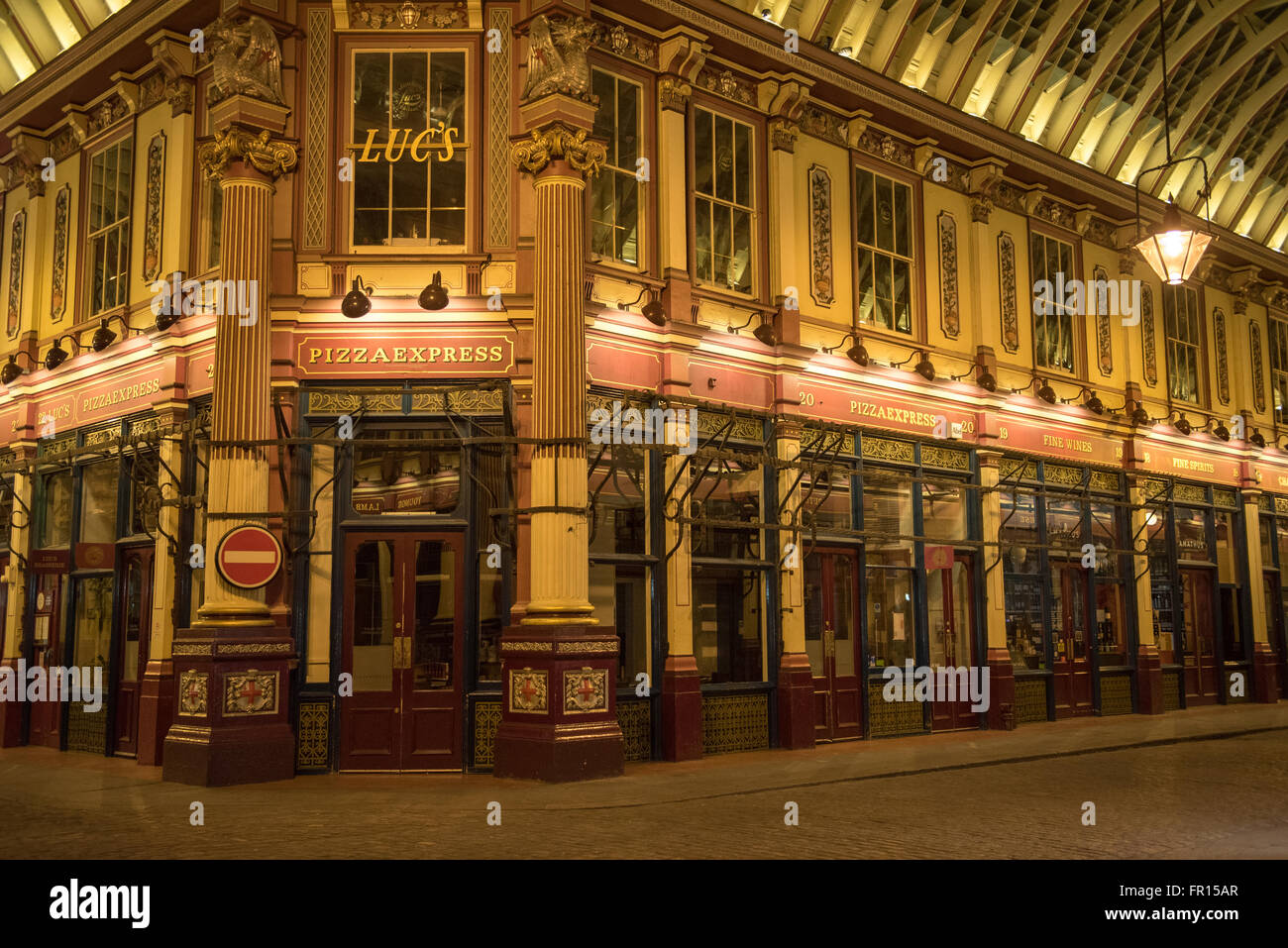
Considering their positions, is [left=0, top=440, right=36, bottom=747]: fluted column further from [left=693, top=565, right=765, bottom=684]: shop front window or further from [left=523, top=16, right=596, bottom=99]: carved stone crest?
[left=523, top=16, right=596, bottom=99]: carved stone crest

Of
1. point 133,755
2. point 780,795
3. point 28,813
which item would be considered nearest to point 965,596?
point 780,795

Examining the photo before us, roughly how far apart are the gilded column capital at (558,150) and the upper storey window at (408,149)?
0.97 m

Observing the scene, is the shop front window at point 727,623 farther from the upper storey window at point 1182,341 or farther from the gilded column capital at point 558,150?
the upper storey window at point 1182,341

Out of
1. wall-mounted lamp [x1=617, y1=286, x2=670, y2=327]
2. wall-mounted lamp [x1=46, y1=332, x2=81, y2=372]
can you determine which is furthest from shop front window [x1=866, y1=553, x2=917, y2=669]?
wall-mounted lamp [x1=46, y1=332, x2=81, y2=372]

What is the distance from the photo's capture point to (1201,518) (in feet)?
77.4

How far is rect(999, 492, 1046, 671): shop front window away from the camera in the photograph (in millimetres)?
19094

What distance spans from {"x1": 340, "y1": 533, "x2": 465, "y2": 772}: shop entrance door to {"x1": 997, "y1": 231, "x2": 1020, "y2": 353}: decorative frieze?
10.4 meters

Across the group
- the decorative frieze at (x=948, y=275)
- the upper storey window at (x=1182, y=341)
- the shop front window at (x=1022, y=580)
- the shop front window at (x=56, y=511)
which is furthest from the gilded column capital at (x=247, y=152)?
the upper storey window at (x=1182, y=341)

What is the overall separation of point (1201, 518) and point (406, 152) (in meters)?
17.0

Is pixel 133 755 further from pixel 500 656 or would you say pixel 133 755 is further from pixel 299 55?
pixel 299 55

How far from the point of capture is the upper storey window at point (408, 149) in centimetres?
1370

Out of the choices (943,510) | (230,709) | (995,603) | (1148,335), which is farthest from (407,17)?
(1148,335)

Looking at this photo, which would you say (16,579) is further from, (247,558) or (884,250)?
(884,250)

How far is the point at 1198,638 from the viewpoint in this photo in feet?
75.0
